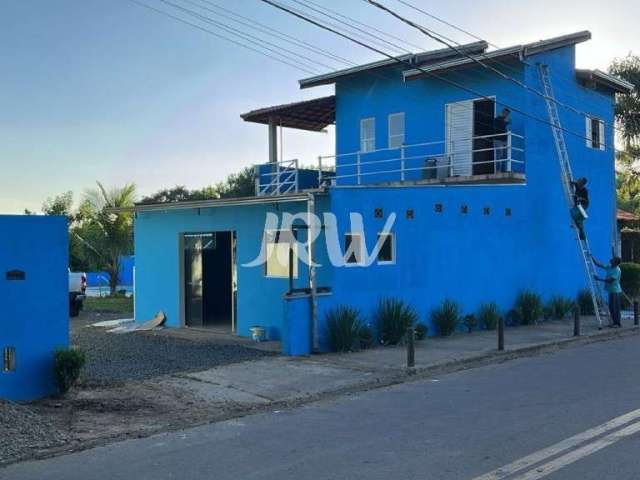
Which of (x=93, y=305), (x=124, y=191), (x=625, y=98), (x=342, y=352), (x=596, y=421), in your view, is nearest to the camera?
(x=596, y=421)

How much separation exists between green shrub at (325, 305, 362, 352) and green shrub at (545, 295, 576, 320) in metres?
8.51

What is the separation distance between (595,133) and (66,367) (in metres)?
20.5

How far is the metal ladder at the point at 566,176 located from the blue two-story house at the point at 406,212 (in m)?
0.30

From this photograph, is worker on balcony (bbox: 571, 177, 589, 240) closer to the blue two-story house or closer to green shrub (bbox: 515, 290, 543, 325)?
the blue two-story house

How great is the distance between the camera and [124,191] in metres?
35.1

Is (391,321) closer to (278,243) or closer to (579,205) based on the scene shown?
(278,243)

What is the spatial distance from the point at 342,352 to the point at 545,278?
9.47m

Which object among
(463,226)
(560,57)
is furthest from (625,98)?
(463,226)

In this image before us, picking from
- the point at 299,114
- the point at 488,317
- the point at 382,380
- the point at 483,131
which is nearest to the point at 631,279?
the point at 483,131

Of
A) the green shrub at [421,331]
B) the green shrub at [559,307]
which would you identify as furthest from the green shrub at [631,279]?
A: the green shrub at [421,331]

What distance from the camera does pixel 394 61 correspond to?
75.8 ft

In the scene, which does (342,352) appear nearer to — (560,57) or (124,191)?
(560,57)

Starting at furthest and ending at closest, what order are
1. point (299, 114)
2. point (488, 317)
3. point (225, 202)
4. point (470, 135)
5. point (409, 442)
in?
point (299, 114)
point (470, 135)
point (488, 317)
point (225, 202)
point (409, 442)

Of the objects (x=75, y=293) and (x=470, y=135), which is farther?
(x=75, y=293)
